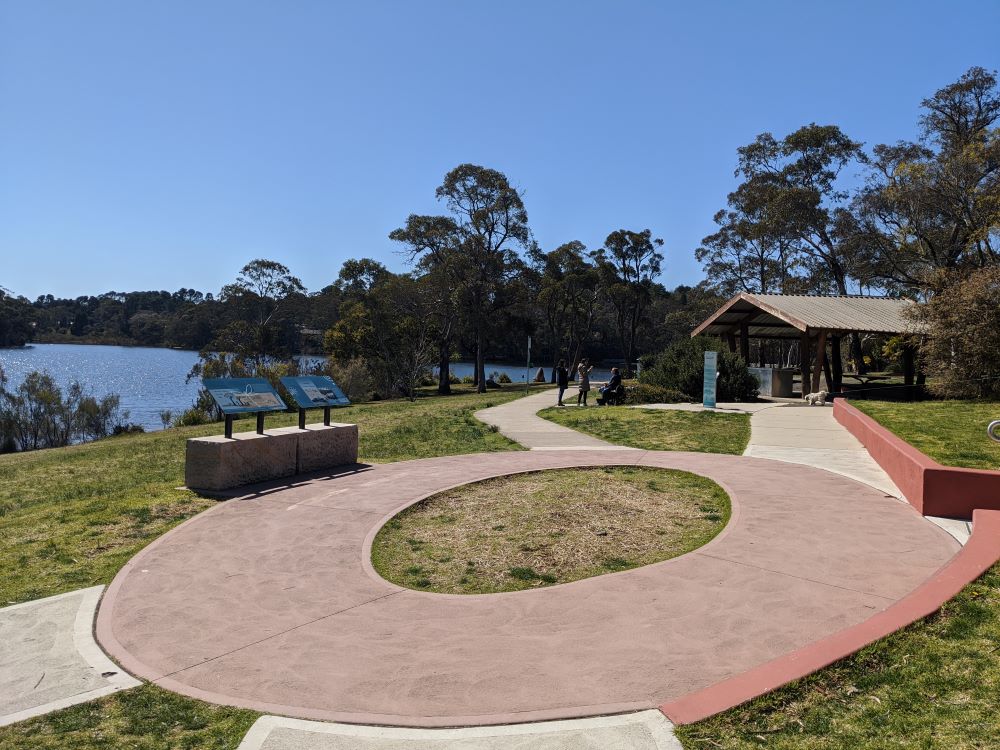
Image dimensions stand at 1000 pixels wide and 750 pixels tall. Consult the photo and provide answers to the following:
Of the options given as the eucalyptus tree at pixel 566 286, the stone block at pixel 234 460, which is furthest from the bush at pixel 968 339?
the eucalyptus tree at pixel 566 286

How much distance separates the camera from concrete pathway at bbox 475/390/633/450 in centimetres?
1357

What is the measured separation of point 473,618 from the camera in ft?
16.6

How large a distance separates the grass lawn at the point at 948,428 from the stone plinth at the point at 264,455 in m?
8.35

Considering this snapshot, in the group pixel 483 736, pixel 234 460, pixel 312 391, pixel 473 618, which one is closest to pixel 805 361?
pixel 312 391

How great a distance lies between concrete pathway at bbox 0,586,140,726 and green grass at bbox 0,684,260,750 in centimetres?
16

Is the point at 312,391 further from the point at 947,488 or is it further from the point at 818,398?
the point at 818,398

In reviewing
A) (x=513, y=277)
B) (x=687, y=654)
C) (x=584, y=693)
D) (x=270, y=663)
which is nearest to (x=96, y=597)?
(x=270, y=663)

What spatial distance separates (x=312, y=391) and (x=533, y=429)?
602cm

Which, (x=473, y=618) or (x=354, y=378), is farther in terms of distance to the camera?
(x=354, y=378)

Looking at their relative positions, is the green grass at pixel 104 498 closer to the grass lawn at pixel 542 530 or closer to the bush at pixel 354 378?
the grass lawn at pixel 542 530

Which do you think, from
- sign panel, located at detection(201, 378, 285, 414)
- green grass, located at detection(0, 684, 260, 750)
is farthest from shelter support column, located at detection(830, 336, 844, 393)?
green grass, located at detection(0, 684, 260, 750)

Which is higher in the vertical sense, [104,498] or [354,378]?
[354,378]

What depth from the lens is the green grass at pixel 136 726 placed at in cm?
349

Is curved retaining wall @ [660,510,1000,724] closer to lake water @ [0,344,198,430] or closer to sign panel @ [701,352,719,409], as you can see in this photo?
sign panel @ [701,352,719,409]
